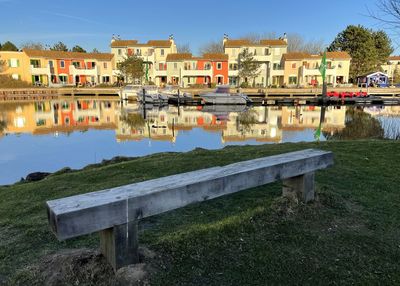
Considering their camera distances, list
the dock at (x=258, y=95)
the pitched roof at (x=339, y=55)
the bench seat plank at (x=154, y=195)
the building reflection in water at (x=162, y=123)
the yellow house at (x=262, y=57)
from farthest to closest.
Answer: the yellow house at (x=262, y=57) < the pitched roof at (x=339, y=55) < the dock at (x=258, y=95) < the building reflection in water at (x=162, y=123) < the bench seat plank at (x=154, y=195)

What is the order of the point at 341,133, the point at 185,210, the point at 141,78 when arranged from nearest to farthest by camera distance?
1. the point at 185,210
2. the point at 341,133
3. the point at 141,78

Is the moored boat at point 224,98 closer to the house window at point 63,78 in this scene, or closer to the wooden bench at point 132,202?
the house window at point 63,78

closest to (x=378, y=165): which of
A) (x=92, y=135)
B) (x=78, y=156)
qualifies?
(x=78, y=156)

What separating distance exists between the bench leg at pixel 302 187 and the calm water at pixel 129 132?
9.93 m

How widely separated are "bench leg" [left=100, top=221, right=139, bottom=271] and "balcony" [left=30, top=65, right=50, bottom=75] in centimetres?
5980

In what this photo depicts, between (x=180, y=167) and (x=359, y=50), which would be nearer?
(x=180, y=167)

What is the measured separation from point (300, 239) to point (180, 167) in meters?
3.79

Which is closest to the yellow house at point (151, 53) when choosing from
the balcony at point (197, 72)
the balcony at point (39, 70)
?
the balcony at point (197, 72)

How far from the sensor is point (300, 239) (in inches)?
127

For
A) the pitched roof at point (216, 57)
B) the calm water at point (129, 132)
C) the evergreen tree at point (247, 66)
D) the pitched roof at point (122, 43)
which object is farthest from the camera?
the pitched roof at point (122, 43)

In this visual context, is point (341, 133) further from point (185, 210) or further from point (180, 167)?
point (185, 210)

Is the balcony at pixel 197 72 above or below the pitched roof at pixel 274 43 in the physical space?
below

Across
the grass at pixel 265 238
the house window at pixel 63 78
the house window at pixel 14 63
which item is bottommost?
the grass at pixel 265 238

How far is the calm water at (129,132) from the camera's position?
14711 mm
